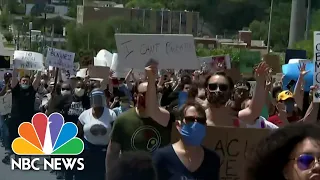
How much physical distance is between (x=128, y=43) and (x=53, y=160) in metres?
1.61

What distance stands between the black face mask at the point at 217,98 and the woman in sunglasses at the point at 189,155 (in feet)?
2.33

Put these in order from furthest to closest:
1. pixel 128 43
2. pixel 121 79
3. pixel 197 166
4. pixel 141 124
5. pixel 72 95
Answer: pixel 121 79, pixel 72 95, pixel 128 43, pixel 141 124, pixel 197 166

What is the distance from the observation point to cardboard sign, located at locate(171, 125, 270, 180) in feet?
18.3

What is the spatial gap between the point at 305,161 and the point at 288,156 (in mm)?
93

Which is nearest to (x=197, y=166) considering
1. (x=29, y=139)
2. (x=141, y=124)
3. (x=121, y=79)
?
(x=141, y=124)

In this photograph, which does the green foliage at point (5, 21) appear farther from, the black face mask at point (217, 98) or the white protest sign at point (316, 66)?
the black face mask at point (217, 98)

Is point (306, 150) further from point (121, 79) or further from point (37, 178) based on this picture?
point (121, 79)

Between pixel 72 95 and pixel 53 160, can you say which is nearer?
pixel 53 160

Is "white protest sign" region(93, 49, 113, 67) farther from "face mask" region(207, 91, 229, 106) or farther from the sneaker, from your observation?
"face mask" region(207, 91, 229, 106)

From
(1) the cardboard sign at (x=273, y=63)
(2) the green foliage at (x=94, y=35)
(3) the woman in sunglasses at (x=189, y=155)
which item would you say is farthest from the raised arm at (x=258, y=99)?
(2) the green foliage at (x=94, y=35)

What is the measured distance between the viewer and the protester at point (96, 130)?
8297 millimetres

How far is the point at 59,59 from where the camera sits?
15227 millimetres

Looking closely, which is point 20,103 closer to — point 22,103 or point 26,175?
point 22,103

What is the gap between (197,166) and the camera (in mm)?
4895
